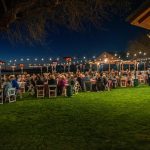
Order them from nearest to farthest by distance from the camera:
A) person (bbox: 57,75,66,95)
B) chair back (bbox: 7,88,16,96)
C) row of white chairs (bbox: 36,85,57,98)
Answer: chair back (bbox: 7,88,16,96) → row of white chairs (bbox: 36,85,57,98) → person (bbox: 57,75,66,95)

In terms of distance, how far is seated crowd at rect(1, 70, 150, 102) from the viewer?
77.3ft

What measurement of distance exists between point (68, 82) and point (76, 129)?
A: 1545 centimetres

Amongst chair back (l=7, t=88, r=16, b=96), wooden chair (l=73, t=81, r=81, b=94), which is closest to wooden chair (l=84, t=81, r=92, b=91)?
wooden chair (l=73, t=81, r=81, b=94)

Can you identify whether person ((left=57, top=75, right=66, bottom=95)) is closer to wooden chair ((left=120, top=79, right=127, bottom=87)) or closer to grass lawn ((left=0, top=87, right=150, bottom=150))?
grass lawn ((left=0, top=87, right=150, bottom=150))

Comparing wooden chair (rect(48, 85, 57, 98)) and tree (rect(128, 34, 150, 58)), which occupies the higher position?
tree (rect(128, 34, 150, 58))

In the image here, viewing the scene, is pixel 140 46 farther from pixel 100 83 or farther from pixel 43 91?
pixel 43 91

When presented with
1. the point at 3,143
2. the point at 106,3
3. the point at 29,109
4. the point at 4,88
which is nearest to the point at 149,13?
the point at 106,3

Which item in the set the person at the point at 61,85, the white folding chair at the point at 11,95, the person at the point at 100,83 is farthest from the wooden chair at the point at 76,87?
the white folding chair at the point at 11,95

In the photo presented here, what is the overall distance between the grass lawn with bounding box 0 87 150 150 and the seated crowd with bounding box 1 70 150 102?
732 cm

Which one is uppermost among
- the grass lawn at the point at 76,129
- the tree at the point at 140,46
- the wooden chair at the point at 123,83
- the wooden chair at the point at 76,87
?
the tree at the point at 140,46

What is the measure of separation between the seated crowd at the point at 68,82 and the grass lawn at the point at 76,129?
732 cm

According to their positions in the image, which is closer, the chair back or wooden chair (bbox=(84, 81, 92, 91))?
the chair back

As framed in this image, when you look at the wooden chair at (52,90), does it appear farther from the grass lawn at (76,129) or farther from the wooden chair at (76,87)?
the grass lawn at (76,129)

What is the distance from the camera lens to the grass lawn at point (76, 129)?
29.2 feet
